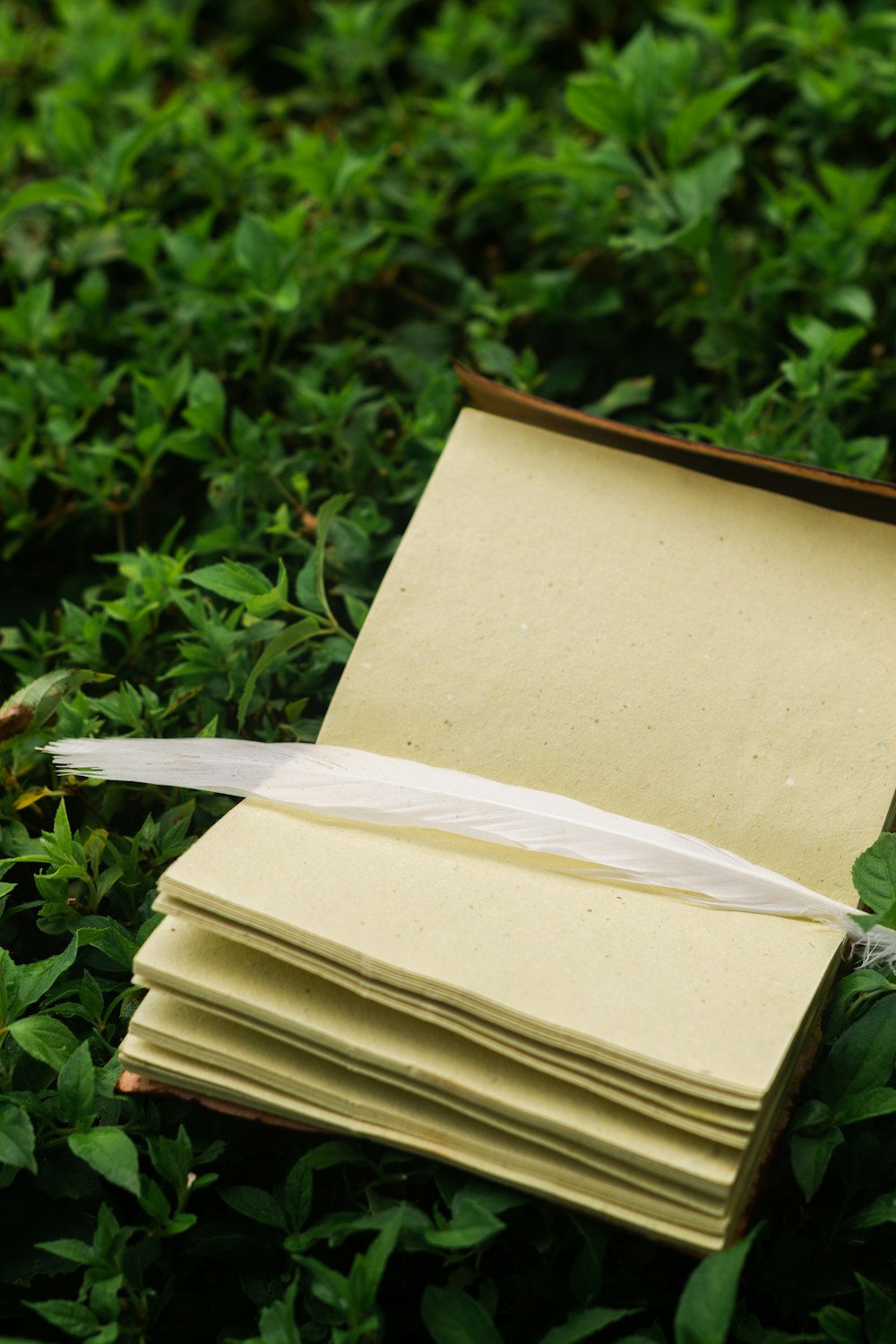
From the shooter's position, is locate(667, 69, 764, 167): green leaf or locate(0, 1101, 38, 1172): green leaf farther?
locate(667, 69, 764, 167): green leaf

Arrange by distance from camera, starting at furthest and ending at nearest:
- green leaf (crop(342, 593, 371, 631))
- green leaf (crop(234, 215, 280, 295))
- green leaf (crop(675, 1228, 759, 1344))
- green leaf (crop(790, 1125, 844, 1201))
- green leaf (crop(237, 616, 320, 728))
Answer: green leaf (crop(234, 215, 280, 295)) < green leaf (crop(342, 593, 371, 631)) < green leaf (crop(237, 616, 320, 728)) < green leaf (crop(790, 1125, 844, 1201)) < green leaf (crop(675, 1228, 759, 1344))

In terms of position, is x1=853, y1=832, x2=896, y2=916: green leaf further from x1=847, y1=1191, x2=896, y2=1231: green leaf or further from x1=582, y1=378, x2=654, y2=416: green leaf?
x1=582, y1=378, x2=654, y2=416: green leaf

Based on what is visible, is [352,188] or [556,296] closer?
[556,296]

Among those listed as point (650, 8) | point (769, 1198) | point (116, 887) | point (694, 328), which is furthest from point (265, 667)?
point (650, 8)

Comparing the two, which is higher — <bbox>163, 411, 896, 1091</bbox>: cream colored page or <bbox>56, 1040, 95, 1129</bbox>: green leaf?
<bbox>163, 411, 896, 1091</bbox>: cream colored page

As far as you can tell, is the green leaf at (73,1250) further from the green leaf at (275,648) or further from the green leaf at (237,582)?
the green leaf at (237,582)

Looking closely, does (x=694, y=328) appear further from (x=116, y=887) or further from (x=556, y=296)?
(x=116, y=887)

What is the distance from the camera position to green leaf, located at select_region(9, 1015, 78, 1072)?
92 centimetres

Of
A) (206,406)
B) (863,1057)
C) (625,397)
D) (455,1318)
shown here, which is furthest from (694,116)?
(455,1318)

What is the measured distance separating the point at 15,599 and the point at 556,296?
2.74 feet

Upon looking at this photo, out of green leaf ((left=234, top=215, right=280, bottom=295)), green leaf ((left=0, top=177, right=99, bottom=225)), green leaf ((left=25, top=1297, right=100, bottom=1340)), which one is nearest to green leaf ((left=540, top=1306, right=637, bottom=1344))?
green leaf ((left=25, top=1297, right=100, bottom=1340))

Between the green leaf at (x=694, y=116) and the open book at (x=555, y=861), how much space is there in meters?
0.60

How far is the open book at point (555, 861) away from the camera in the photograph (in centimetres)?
82

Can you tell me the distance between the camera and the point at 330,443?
146 centimetres
